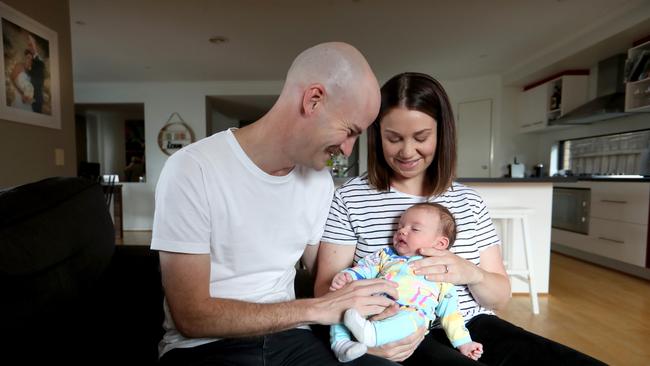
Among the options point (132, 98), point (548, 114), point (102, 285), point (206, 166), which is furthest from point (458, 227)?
point (132, 98)

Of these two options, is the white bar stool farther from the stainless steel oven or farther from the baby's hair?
the stainless steel oven

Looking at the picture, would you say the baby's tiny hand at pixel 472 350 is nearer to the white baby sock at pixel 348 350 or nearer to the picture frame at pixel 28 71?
the white baby sock at pixel 348 350

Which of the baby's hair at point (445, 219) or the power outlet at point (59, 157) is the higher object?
the power outlet at point (59, 157)

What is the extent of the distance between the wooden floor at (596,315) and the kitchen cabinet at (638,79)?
1937 millimetres

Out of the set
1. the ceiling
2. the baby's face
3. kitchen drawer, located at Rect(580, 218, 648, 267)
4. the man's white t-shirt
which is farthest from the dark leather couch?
kitchen drawer, located at Rect(580, 218, 648, 267)

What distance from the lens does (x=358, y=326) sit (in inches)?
33.0

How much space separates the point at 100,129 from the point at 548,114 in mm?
10095

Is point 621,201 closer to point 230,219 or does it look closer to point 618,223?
point 618,223

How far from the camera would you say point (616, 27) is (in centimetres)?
371

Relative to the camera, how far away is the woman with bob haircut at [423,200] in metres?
1.01

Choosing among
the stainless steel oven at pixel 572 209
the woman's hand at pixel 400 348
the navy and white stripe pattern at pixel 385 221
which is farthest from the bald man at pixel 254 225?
the stainless steel oven at pixel 572 209

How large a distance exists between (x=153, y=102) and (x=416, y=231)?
6.53m

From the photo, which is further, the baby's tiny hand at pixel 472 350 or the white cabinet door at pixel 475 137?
the white cabinet door at pixel 475 137

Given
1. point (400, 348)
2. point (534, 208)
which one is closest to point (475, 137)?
point (534, 208)
